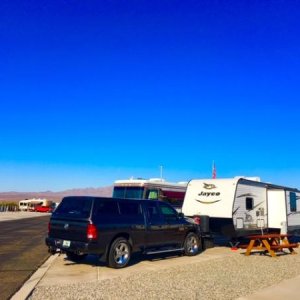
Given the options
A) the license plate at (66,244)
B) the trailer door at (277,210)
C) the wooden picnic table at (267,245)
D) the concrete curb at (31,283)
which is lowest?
the concrete curb at (31,283)

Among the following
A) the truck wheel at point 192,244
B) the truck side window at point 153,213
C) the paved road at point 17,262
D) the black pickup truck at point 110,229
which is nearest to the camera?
the paved road at point 17,262

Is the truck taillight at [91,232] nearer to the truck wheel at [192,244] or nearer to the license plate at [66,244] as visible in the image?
the license plate at [66,244]

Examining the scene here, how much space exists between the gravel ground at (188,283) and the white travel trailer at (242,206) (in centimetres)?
390

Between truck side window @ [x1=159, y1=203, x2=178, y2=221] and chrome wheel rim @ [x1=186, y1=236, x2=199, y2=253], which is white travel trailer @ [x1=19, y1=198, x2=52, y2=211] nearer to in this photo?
chrome wheel rim @ [x1=186, y1=236, x2=199, y2=253]

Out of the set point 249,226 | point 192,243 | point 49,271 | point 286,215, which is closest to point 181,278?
point 49,271

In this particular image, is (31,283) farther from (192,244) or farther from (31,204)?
(31,204)

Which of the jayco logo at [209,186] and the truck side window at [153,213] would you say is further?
the jayco logo at [209,186]

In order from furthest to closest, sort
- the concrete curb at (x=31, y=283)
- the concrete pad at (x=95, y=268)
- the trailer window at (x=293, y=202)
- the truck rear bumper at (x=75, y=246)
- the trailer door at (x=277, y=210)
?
the trailer window at (x=293, y=202), the trailer door at (x=277, y=210), the truck rear bumper at (x=75, y=246), the concrete pad at (x=95, y=268), the concrete curb at (x=31, y=283)

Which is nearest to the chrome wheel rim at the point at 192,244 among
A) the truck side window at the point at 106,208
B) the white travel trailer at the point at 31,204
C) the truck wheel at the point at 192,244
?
the truck wheel at the point at 192,244

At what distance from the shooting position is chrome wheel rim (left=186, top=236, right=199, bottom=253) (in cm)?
1480

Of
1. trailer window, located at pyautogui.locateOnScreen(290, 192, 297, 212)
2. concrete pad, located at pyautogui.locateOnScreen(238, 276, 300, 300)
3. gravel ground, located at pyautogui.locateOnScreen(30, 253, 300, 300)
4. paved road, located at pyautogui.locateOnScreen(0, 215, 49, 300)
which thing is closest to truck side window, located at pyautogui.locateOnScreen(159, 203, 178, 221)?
gravel ground, located at pyautogui.locateOnScreen(30, 253, 300, 300)

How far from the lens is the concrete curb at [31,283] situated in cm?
843

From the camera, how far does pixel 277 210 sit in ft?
60.6

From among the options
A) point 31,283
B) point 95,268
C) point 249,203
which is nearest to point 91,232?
point 95,268
